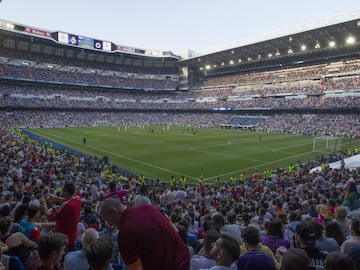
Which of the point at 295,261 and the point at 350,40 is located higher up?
the point at 350,40

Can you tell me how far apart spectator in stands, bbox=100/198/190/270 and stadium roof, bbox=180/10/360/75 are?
64.2 meters

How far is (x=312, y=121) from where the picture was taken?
6294 centimetres

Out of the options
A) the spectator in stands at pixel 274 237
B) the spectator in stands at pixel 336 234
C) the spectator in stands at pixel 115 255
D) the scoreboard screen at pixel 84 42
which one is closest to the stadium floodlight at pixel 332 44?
the scoreboard screen at pixel 84 42

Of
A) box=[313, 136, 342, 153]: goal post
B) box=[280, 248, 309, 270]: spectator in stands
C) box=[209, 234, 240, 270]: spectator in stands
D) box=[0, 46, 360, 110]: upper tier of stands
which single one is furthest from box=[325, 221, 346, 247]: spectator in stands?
box=[0, 46, 360, 110]: upper tier of stands

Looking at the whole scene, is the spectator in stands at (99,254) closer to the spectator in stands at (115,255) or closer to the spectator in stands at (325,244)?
the spectator in stands at (115,255)

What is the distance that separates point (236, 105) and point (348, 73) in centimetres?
2933

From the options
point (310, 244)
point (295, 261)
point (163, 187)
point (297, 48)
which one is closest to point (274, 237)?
point (310, 244)

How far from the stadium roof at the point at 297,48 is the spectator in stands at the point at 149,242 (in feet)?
210

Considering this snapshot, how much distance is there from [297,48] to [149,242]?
8198 centimetres

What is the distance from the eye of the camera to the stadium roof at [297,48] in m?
58.2

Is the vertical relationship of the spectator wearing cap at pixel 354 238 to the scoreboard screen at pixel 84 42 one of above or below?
below

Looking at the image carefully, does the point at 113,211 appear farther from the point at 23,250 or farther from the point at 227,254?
the point at 23,250

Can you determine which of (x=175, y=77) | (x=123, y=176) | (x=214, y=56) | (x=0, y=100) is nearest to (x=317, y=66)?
(x=214, y=56)

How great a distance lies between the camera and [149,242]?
8.34ft
